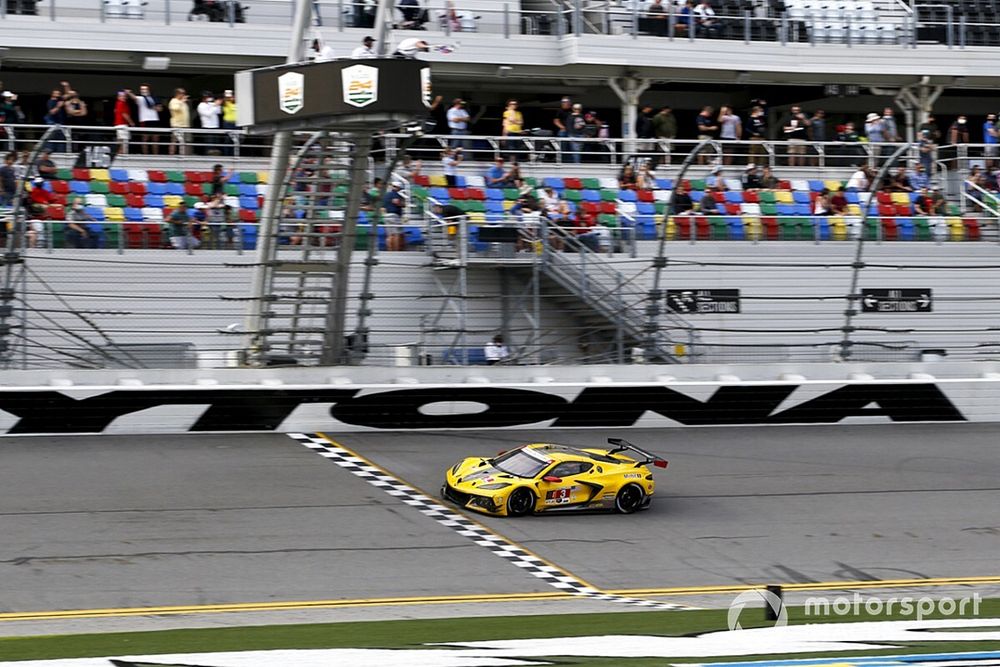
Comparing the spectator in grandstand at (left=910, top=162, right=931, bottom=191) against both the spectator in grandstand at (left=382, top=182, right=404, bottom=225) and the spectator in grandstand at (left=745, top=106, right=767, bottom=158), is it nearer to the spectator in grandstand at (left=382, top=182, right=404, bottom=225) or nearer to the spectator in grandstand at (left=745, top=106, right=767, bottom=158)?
the spectator in grandstand at (left=745, top=106, right=767, bottom=158)

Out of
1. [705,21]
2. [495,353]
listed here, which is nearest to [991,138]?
[705,21]

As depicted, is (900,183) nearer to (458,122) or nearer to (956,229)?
(956,229)

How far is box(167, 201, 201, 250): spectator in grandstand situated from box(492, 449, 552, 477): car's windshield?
720 centimetres

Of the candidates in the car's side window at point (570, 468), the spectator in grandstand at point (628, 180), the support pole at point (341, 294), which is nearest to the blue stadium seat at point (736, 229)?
the spectator in grandstand at point (628, 180)

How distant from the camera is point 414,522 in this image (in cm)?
1502

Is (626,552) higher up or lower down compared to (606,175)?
lower down

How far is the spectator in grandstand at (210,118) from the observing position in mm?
24453

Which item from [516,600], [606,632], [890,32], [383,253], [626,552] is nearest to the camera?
[606,632]

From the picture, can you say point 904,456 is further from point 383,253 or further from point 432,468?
point 383,253

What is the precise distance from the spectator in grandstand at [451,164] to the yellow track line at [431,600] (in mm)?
12061

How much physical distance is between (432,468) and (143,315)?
4.39m

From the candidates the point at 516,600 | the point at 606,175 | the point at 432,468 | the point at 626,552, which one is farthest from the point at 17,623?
the point at 606,175

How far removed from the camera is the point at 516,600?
12.6 meters

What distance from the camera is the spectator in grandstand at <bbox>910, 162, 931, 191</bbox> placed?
87.5ft
